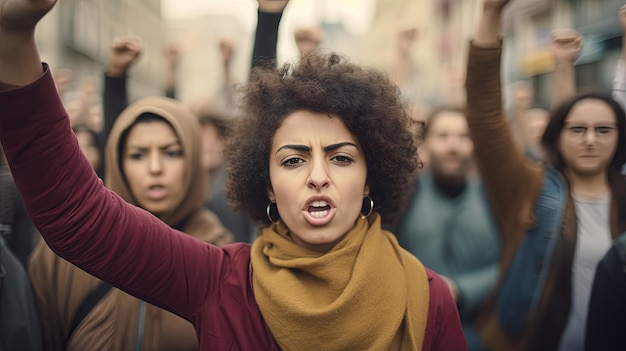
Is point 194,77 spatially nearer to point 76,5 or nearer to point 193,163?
point 76,5

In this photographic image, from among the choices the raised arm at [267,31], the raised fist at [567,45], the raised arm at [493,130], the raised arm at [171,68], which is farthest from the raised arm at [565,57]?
the raised arm at [171,68]

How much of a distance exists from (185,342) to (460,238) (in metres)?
1.73

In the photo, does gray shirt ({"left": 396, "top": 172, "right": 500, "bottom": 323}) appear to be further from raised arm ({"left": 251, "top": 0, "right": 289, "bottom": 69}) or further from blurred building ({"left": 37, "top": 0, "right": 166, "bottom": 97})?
blurred building ({"left": 37, "top": 0, "right": 166, "bottom": 97})

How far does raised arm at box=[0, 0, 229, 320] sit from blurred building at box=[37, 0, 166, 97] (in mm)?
21049

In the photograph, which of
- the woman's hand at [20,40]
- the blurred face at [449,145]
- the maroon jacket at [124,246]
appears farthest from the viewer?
the blurred face at [449,145]

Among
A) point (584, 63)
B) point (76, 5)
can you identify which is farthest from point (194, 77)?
point (584, 63)

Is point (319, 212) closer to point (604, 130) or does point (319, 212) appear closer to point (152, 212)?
point (152, 212)

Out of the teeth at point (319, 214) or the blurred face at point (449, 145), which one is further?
the blurred face at point (449, 145)

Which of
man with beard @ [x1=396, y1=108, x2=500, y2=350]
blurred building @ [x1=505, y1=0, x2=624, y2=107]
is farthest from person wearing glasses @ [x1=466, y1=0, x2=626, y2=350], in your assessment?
blurred building @ [x1=505, y1=0, x2=624, y2=107]

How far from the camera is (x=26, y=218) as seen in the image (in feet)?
10.1

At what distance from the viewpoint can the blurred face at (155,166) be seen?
2725mm

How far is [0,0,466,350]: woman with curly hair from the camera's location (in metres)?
1.56

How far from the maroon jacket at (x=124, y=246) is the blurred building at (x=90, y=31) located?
2103 cm

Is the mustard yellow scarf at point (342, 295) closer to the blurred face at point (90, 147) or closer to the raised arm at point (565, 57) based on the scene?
the raised arm at point (565, 57)
